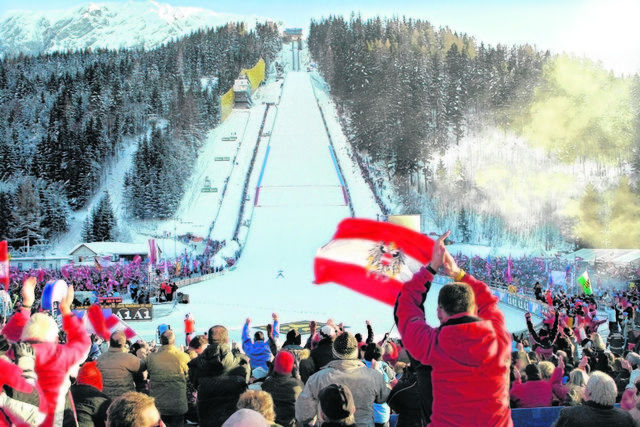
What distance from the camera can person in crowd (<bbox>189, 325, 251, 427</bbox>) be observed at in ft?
13.8

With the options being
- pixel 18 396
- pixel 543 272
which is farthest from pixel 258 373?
pixel 543 272

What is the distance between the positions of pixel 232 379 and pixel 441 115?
6514 cm

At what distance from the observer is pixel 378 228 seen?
4766mm

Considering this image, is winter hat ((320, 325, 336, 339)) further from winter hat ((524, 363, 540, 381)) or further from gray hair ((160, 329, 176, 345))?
winter hat ((524, 363, 540, 381))

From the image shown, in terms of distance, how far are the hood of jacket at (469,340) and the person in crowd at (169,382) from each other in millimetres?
2654

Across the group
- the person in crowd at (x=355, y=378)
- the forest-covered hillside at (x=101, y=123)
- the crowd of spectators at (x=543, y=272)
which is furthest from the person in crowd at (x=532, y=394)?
the forest-covered hillside at (x=101, y=123)

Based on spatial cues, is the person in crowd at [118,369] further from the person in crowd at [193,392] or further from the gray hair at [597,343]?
the gray hair at [597,343]

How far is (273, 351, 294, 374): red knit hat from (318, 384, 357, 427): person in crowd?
4.62 ft

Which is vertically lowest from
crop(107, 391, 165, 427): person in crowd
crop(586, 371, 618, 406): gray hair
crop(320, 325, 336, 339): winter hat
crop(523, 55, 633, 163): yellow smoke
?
crop(320, 325, 336, 339): winter hat

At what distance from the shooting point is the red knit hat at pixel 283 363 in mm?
4398

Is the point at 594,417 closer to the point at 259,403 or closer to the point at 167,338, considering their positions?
the point at 259,403

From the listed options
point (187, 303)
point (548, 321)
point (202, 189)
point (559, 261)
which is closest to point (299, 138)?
point (202, 189)

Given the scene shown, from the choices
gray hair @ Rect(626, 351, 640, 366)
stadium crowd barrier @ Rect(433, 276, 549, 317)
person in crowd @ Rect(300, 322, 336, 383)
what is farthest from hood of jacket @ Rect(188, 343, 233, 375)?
stadium crowd barrier @ Rect(433, 276, 549, 317)

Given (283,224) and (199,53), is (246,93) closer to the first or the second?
(199,53)
